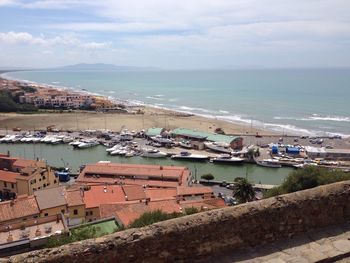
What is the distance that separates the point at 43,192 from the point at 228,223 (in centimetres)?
2757

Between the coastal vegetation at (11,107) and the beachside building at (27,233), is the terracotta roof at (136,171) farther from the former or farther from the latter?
the coastal vegetation at (11,107)

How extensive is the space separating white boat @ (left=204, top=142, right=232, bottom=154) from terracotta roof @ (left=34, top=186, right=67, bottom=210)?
97.9 feet

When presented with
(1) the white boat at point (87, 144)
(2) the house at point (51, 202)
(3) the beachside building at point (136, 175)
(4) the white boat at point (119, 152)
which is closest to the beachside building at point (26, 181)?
(3) the beachside building at point (136, 175)

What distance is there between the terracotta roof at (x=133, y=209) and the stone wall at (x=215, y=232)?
19.1m

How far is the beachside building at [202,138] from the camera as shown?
195 feet

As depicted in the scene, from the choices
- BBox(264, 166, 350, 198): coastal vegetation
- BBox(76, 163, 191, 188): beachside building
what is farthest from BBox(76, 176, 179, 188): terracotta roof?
BBox(264, 166, 350, 198): coastal vegetation

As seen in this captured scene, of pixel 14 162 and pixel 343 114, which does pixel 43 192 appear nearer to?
pixel 14 162

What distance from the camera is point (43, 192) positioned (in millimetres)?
30469

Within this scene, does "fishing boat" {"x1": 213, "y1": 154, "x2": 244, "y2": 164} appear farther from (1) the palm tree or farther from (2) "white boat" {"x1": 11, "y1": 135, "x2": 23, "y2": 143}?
(2) "white boat" {"x1": 11, "y1": 135, "x2": 23, "y2": 143}

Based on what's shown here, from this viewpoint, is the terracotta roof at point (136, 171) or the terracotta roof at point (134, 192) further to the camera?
the terracotta roof at point (136, 171)

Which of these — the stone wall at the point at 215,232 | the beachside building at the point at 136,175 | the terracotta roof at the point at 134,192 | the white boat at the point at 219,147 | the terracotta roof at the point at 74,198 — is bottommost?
the white boat at the point at 219,147

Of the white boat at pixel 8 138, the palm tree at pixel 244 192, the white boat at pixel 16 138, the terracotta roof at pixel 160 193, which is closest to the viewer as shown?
the palm tree at pixel 244 192

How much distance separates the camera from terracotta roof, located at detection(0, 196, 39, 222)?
85.7 feet

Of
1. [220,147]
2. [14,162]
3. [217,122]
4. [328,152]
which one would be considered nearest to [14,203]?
[14,162]
